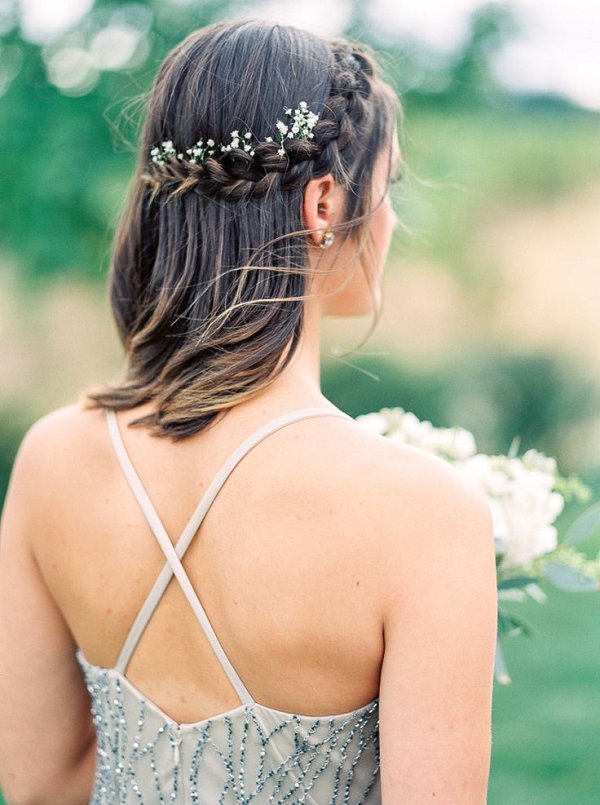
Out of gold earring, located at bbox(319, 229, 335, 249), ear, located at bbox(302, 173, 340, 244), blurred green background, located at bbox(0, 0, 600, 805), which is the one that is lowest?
blurred green background, located at bbox(0, 0, 600, 805)

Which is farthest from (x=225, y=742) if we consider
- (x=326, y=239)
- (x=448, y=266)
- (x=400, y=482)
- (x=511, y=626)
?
(x=448, y=266)

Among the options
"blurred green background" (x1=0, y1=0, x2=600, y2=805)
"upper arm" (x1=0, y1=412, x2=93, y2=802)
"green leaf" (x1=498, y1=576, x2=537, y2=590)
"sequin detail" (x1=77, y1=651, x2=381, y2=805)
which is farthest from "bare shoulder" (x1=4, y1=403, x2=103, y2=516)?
"blurred green background" (x1=0, y1=0, x2=600, y2=805)

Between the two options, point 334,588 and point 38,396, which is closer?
point 334,588

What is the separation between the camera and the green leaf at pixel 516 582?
1586mm

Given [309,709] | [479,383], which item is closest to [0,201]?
[479,383]

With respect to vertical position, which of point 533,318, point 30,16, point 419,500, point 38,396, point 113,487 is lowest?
point 38,396

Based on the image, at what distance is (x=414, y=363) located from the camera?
4.59 m

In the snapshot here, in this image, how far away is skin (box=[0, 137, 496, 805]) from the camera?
1.08m

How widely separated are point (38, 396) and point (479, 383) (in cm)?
215

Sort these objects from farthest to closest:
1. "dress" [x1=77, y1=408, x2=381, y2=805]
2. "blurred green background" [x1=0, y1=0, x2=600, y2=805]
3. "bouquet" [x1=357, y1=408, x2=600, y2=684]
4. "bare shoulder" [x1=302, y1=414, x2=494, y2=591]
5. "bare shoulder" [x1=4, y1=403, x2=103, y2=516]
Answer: "blurred green background" [x1=0, y1=0, x2=600, y2=805] < "bouquet" [x1=357, y1=408, x2=600, y2=684] < "bare shoulder" [x1=4, y1=403, x2=103, y2=516] < "dress" [x1=77, y1=408, x2=381, y2=805] < "bare shoulder" [x1=302, y1=414, x2=494, y2=591]

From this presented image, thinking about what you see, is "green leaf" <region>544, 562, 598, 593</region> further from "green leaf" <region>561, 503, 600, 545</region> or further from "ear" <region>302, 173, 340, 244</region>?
"ear" <region>302, 173, 340, 244</region>

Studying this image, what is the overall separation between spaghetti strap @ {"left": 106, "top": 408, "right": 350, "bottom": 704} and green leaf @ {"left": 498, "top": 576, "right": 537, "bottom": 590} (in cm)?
57

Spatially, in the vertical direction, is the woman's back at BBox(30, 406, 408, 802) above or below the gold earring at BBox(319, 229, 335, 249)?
below

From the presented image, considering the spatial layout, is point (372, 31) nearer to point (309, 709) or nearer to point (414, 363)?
point (414, 363)
